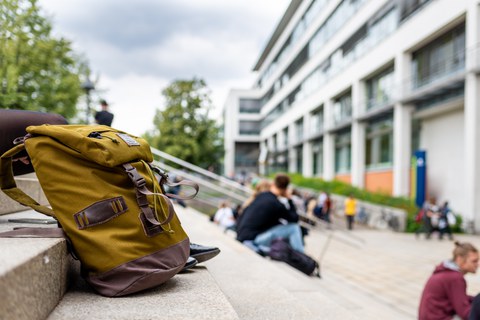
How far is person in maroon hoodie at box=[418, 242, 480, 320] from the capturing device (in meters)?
3.81

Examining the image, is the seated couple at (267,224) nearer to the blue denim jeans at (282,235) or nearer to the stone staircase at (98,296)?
the blue denim jeans at (282,235)

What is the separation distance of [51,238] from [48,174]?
269 mm

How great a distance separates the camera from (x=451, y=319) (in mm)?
3850

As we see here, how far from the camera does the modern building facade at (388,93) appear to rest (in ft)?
62.4

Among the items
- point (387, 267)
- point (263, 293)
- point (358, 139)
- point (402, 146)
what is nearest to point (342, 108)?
point (358, 139)

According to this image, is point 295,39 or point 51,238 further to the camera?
point 295,39

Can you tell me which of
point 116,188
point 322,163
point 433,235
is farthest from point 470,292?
point 322,163

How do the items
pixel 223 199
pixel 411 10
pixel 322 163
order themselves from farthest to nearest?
pixel 322 163, pixel 411 10, pixel 223 199

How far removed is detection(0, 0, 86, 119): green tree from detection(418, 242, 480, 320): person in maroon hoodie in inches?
188

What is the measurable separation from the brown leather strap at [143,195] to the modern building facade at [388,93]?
18448mm

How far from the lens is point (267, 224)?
6.21m

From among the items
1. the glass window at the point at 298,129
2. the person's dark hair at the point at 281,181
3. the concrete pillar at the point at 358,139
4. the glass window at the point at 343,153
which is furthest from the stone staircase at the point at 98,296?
the glass window at the point at 298,129

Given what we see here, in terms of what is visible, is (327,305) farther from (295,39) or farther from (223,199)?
(295,39)

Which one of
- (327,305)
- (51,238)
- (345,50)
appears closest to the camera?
(51,238)
